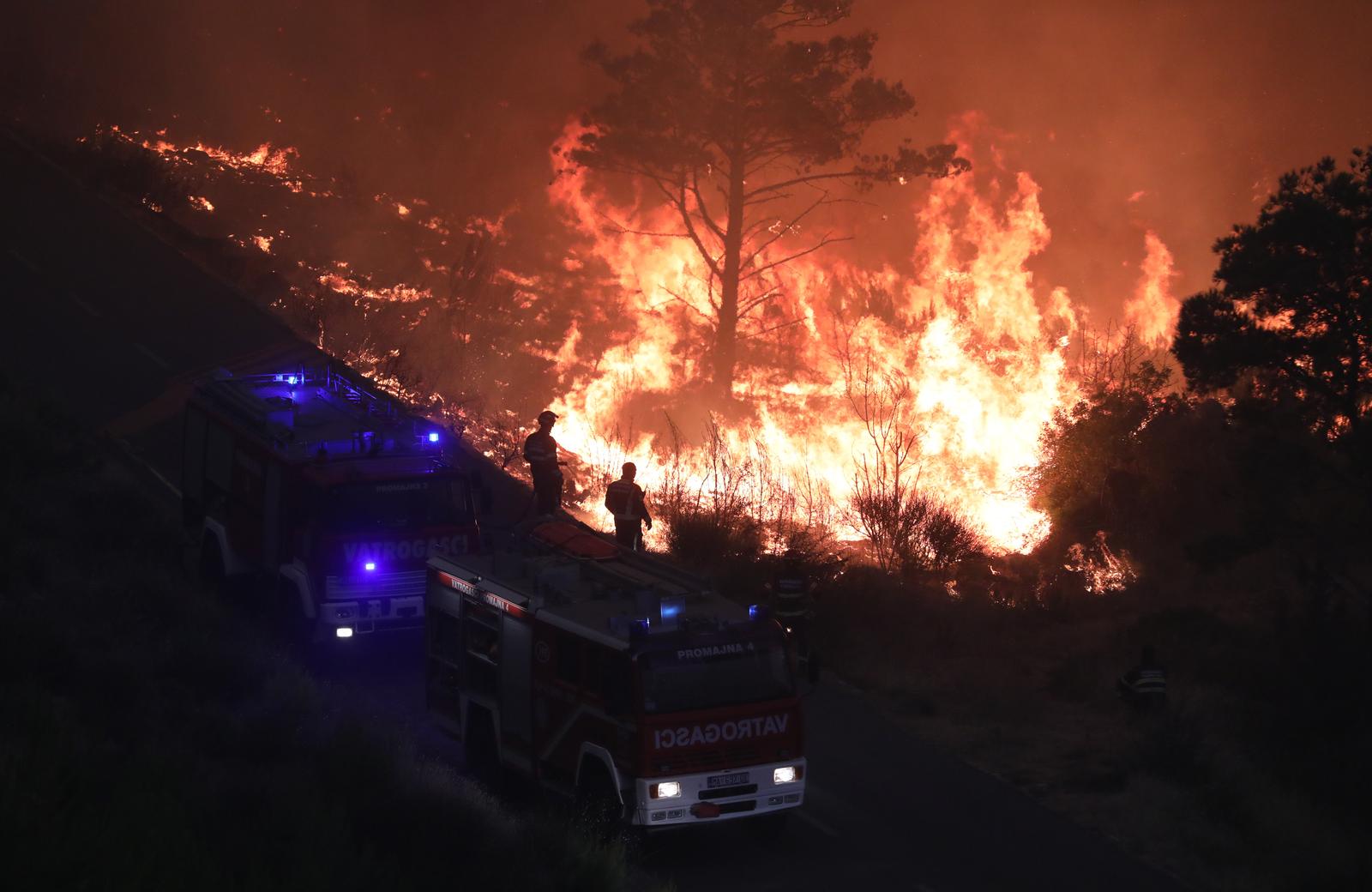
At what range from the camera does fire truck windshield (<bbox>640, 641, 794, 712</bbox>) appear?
1113 centimetres

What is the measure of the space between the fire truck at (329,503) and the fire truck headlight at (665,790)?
542 cm

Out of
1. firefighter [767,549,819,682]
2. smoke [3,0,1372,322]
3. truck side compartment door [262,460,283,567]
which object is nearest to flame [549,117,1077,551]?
smoke [3,0,1372,322]

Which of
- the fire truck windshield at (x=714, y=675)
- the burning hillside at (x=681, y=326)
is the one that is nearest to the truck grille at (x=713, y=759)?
the fire truck windshield at (x=714, y=675)

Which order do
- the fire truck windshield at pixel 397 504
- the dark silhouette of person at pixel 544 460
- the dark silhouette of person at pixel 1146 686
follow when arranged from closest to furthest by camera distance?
the fire truck windshield at pixel 397 504 → the dark silhouette of person at pixel 1146 686 → the dark silhouette of person at pixel 544 460

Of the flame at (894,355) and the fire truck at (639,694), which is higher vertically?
the flame at (894,355)

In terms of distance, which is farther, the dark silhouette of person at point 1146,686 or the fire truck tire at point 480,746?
the dark silhouette of person at point 1146,686

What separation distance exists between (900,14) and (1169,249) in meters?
12.8

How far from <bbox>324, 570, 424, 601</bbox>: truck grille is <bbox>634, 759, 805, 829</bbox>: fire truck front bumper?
5424mm

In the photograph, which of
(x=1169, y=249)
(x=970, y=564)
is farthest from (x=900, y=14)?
(x=970, y=564)

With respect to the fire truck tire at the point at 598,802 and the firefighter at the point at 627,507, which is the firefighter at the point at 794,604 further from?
the fire truck tire at the point at 598,802

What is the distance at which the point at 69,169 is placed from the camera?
125 ft

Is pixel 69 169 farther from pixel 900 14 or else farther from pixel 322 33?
pixel 900 14

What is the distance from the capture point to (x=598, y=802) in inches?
444

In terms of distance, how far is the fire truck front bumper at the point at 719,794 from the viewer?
36.1ft
